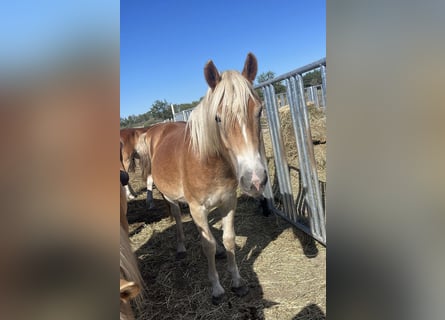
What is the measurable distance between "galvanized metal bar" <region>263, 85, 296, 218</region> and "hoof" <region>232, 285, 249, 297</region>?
1.25m

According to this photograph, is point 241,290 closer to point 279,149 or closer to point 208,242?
point 208,242

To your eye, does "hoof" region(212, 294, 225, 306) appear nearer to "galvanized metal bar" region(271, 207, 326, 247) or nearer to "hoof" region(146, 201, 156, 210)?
"galvanized metal bar" region(271, 207, 326, 247)

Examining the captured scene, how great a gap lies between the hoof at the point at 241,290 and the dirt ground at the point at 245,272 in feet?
0.12

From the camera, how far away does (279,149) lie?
360 cm

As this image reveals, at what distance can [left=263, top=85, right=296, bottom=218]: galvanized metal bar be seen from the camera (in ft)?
11.5

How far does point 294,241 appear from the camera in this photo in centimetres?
327

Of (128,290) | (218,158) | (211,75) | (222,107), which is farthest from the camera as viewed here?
(218,158)

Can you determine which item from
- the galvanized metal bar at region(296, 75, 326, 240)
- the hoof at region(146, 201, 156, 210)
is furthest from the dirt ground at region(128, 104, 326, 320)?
the hoof at region(146, 201, 156, 210)
